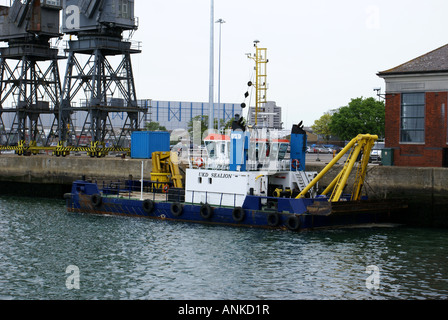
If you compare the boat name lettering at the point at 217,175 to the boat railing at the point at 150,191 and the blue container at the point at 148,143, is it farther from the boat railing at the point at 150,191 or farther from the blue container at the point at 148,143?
the blue container at the point at 148,143

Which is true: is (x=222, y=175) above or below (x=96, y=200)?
above

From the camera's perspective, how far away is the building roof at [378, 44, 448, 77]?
28.2 m

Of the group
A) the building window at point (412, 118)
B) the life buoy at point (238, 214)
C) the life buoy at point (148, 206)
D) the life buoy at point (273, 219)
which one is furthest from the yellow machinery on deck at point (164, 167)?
the building window at point (412, 118)

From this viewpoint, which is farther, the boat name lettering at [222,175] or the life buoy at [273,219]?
the boat name lettering at [222,175]

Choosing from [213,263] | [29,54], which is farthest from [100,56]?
[213,263]

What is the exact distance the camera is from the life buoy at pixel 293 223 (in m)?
23.7

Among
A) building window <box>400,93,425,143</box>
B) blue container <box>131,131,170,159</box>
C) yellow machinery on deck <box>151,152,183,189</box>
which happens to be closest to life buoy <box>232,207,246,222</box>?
yellow machinery on deck <box>151,152,183,189</box>

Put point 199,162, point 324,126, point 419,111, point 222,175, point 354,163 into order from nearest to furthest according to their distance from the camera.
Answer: point 354,163, point 222,175, point 199,162, point 419,111, point 324,126

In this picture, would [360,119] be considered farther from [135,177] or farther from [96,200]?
[96,200]

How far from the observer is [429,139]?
28.3 metres

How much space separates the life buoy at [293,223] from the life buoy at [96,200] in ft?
34.0

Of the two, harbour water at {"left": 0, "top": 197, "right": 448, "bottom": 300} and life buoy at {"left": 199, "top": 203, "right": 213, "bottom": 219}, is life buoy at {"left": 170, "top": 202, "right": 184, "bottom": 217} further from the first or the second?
life buoy at {"left": 199, "top": 203, "right": 213, "bottom": 219}

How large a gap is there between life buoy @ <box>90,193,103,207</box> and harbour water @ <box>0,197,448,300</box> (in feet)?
9.43

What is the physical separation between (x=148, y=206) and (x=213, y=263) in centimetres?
930
